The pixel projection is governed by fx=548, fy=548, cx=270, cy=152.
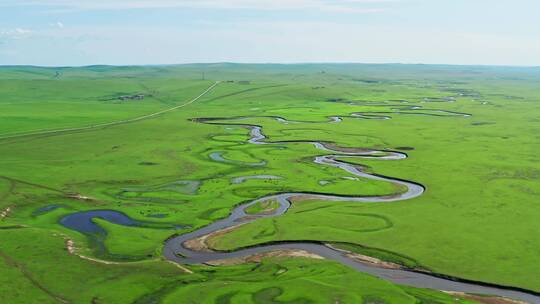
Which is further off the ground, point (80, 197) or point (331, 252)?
point (80, 197)

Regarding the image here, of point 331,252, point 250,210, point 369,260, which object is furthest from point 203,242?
point 369,260

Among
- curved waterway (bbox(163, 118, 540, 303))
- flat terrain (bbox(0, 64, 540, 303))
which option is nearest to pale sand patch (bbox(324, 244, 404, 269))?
curved waterway (bbox(163, 118, 540, 303))

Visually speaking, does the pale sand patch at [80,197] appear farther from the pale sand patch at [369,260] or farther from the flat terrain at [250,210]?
the pale sand patch at [369,260]

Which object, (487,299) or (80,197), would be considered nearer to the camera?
(487,299)

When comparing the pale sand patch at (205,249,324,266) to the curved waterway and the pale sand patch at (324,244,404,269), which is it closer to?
the curved waterway

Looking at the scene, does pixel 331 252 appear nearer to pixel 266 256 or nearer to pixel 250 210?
pixel 266 256

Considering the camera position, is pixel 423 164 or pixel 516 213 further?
pixel 423 164

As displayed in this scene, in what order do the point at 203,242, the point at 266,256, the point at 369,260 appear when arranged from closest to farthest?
1. the point at 369,260
2. the point at 266,256
3. the point at 203,242

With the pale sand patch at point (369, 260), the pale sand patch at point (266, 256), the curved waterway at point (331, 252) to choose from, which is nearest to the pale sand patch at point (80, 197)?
the curved waterway at point (331, 252)

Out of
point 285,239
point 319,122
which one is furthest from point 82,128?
point 285,239

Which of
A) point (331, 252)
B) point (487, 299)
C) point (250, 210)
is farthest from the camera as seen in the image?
point (250, 210)

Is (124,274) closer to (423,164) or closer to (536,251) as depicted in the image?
(536,251)
